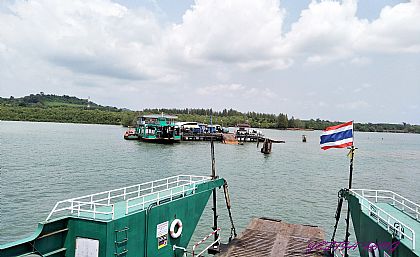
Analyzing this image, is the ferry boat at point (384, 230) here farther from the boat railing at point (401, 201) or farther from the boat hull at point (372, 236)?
the boat railing at point (401, 201)

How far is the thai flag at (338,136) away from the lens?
16891 millimetres

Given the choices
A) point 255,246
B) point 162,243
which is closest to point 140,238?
point 162,243

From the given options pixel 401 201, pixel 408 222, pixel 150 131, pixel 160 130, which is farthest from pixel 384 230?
pixel 150 131

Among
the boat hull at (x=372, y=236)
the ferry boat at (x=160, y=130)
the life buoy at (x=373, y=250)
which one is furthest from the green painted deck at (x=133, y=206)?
the ferry boat at (x=160, y=130)

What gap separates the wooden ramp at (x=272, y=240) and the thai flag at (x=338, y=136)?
501cm

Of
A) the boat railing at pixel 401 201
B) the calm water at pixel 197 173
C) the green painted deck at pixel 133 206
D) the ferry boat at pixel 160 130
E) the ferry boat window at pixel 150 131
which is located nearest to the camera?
the green painted deck at pixel 133 206

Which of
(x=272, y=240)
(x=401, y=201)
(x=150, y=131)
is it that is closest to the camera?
(x=272, y=240)

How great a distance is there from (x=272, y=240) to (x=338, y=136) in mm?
6142

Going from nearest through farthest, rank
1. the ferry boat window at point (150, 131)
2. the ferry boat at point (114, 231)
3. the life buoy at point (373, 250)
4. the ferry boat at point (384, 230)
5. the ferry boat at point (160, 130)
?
1. the ferry boat at point (384, 230)
2. the ferry boat at point (114, 231)
3. the life buoy at point (373, 250)
4. the ferry boat at point (160, 130)
5. the ferry boat window at point (150, 131)

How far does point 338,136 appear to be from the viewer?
56.4ft

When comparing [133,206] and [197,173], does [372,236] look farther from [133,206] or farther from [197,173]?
[197,173]

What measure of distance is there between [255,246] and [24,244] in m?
10.5

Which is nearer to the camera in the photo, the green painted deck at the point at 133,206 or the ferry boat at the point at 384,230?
the ferry boat at the point at 384,230

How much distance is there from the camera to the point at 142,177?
147 ft
